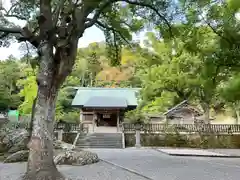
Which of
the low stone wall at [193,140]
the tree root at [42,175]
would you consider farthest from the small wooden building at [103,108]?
the tree root at [42,175]

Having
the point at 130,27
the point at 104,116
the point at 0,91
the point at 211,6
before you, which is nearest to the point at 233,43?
the point at 211,6

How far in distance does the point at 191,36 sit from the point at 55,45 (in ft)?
22.5

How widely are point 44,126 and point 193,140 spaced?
1556cm

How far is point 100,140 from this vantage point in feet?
69.5

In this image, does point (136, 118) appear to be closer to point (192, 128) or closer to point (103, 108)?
point (103, 108)

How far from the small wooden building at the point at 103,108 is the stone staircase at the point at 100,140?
13.3 feet

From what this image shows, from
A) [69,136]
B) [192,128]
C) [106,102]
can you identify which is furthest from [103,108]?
[192,128]

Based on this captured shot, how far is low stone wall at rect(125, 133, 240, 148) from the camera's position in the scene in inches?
802

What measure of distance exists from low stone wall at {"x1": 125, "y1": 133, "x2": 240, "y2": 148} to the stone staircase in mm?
2102

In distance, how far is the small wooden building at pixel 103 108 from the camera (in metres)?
26.9

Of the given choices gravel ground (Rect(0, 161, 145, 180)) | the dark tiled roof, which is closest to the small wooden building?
the dark tiled roof

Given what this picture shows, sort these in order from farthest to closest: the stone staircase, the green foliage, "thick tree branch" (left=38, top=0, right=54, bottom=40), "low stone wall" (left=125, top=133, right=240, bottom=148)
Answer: the green foliage, "low stone wall" (left=125, top=133, right=240, bottom=148), the stone staircase, "thick tree branch" (left=38, top=0, right=54, bottom=40)

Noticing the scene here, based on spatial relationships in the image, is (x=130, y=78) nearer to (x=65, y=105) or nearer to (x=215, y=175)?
(x=65, y=105)

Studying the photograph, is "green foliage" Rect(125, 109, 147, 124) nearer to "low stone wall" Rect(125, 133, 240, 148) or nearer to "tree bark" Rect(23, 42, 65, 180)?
"low stone wall" Rect(125, 133, 240, 148)
